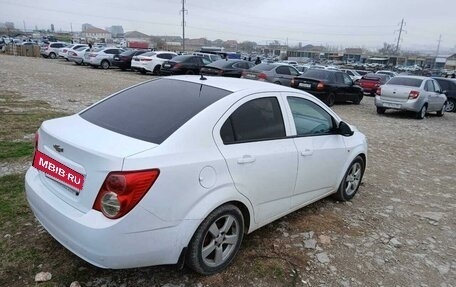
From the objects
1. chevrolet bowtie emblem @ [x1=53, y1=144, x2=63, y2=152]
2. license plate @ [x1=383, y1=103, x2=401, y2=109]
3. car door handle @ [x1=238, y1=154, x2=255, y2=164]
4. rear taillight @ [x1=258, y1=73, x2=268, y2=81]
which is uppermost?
chevrolet bowtie emblem @ [x1=53, y1=144, x2=63, y2=152]

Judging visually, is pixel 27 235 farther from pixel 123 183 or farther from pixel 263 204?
pixel 263 204

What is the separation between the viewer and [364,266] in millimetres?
3600

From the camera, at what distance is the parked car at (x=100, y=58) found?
92.0ft

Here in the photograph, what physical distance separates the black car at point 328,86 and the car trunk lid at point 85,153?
41.3ft

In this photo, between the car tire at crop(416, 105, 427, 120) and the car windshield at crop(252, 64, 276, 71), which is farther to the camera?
the car windshield at crop(252, 64, 276, 71)

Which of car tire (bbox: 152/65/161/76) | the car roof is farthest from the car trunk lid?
car tire (bbox: 152/65/161/76)

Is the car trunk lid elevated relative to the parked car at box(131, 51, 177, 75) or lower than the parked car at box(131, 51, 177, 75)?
elevated

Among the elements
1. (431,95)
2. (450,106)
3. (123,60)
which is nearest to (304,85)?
(431,95)

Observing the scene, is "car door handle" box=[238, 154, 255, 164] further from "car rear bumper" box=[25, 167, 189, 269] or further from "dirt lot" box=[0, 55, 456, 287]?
"dirt lot" box=[0, 55, 456, 287]

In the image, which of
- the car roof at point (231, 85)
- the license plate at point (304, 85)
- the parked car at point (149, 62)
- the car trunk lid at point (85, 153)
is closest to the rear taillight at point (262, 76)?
the license plate at point (304, 85)

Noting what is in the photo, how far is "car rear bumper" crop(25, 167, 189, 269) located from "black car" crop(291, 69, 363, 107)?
12.8m

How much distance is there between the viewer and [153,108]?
330 cm

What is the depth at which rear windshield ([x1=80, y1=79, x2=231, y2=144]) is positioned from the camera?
2.96m

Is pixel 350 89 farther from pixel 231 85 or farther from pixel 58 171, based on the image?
pixel 58 171
